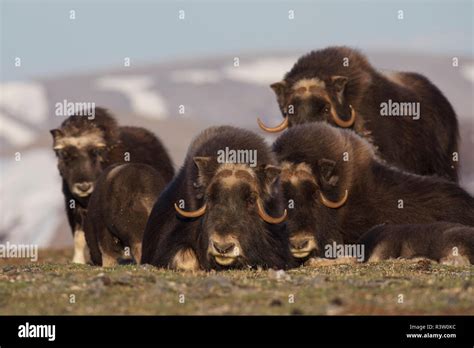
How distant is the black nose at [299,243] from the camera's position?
898cm

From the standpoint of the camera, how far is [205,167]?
7.91 metres

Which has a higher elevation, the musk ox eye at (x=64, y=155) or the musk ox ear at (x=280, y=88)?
the musk ox ear at (x=280, y=88)

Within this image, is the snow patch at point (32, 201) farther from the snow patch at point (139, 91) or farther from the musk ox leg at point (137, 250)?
the snow patch at point (139, 91)

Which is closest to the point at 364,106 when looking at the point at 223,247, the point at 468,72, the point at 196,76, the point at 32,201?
the point at 223,247

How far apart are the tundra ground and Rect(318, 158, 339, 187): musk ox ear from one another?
1.90 metres

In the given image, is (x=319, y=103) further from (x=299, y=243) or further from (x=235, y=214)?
(x=235, y=214)

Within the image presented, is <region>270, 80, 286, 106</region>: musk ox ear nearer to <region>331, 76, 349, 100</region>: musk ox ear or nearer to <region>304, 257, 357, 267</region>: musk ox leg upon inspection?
<region>331, 76, 349, 100</region>: musk ox ear

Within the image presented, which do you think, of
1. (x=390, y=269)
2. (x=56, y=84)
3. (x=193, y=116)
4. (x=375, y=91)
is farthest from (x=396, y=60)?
(x=390, y=269)

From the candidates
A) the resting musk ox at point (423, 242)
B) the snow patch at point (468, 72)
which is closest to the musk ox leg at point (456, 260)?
the resting musk ox at point (423, 242)

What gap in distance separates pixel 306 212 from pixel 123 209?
204 centimetres

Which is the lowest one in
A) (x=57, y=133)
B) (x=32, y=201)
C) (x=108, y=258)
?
(x=32, y=201)

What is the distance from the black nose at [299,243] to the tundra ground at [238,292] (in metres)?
1.21
